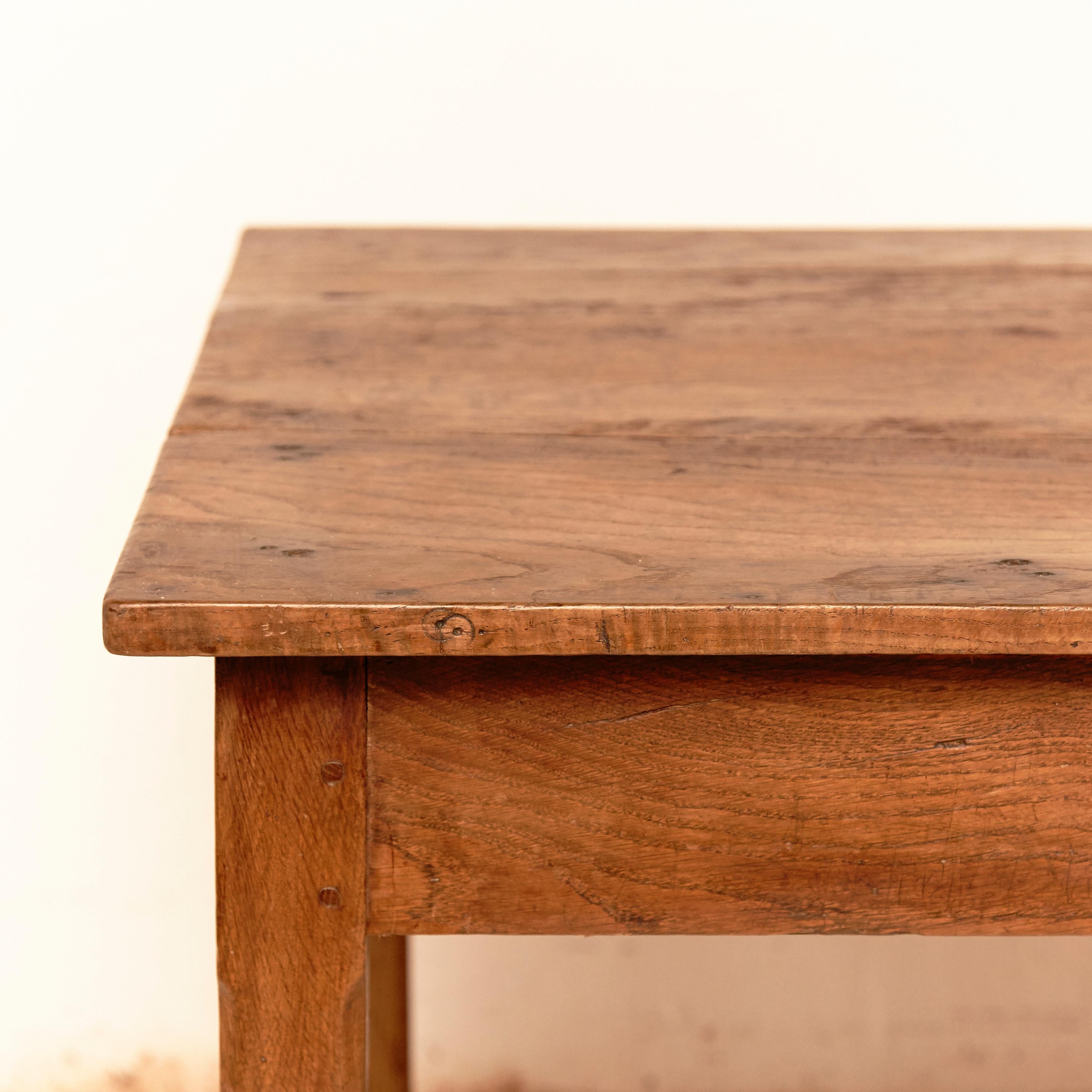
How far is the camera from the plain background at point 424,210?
138 centimetres

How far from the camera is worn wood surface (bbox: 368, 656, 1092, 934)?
57 centimetres

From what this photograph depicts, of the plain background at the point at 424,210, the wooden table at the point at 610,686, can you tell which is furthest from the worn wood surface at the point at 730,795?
the plain background at the point at 424,210

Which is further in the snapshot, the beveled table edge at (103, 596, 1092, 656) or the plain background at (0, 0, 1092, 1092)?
the plain background at (0, 0, 1092, 1092)

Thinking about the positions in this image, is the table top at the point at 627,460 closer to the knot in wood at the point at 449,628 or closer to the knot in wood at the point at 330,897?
the knot in wood at the point at 449,628

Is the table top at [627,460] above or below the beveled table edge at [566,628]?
above

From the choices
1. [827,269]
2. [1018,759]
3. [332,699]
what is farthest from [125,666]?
[1018,759]

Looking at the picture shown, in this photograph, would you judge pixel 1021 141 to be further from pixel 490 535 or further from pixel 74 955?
pixel 74 955

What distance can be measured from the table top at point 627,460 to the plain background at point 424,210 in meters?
0.44

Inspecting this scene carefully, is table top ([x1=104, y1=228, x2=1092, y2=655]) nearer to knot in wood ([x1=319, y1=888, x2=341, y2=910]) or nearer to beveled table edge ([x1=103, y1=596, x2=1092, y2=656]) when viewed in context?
Answer: beveled table edge ([x1=103, y1=596, x2=1092, y2=656])

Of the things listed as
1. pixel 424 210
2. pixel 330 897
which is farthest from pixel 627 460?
pixel 424 210

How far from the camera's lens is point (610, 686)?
1.89 feet

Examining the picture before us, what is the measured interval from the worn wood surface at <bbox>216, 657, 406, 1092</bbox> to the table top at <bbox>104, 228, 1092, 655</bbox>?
5cm

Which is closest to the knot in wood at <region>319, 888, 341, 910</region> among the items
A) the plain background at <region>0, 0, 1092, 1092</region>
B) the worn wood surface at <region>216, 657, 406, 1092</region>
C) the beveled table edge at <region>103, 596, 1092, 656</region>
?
the worn wood surface at <region>216, 657, 406, 1092</region>

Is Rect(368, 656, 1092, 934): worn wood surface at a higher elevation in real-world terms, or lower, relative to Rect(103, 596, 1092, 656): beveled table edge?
lower
